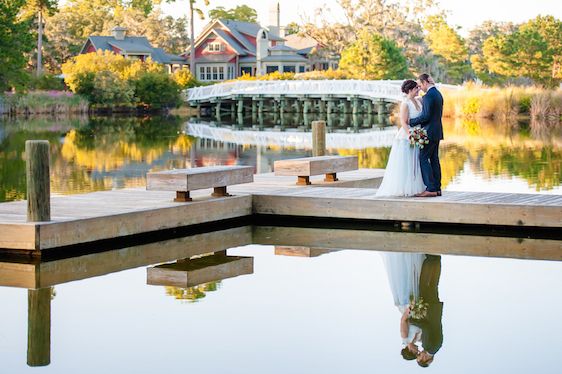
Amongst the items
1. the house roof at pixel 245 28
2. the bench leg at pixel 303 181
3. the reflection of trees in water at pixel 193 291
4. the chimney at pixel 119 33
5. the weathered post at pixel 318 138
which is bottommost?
the reflection of trees in water at pixel 193 291

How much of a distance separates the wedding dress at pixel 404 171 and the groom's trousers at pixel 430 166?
0.27 feet

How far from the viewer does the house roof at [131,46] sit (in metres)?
78.9

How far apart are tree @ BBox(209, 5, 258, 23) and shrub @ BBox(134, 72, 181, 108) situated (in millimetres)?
50287

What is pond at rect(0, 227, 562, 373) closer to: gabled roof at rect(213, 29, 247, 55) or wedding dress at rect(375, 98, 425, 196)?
wedding dress at rect(375, 98, 425, 196)

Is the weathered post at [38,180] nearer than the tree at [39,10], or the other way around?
the weathered post at [38,180]

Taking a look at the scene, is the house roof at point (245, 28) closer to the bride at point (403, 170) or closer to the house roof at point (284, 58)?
the house roof at point (284, 58)

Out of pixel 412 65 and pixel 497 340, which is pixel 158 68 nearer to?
pixel 412 65

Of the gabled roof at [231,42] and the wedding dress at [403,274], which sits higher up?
the gabled roof at [231,42]

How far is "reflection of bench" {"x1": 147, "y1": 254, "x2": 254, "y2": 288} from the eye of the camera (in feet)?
38.2

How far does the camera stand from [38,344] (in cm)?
902

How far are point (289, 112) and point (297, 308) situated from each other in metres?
55.9

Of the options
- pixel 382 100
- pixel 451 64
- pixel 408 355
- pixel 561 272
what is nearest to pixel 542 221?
pixel 561 272

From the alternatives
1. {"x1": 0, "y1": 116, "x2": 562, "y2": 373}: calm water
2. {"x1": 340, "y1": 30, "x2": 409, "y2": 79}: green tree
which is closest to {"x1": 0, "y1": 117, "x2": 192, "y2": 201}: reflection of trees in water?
{"x1": 0, "y1": 116, "x2": 562, "y2": 373}: calm water

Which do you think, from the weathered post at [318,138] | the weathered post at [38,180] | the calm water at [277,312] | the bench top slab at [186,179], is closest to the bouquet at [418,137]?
the calm water at [277,312]
